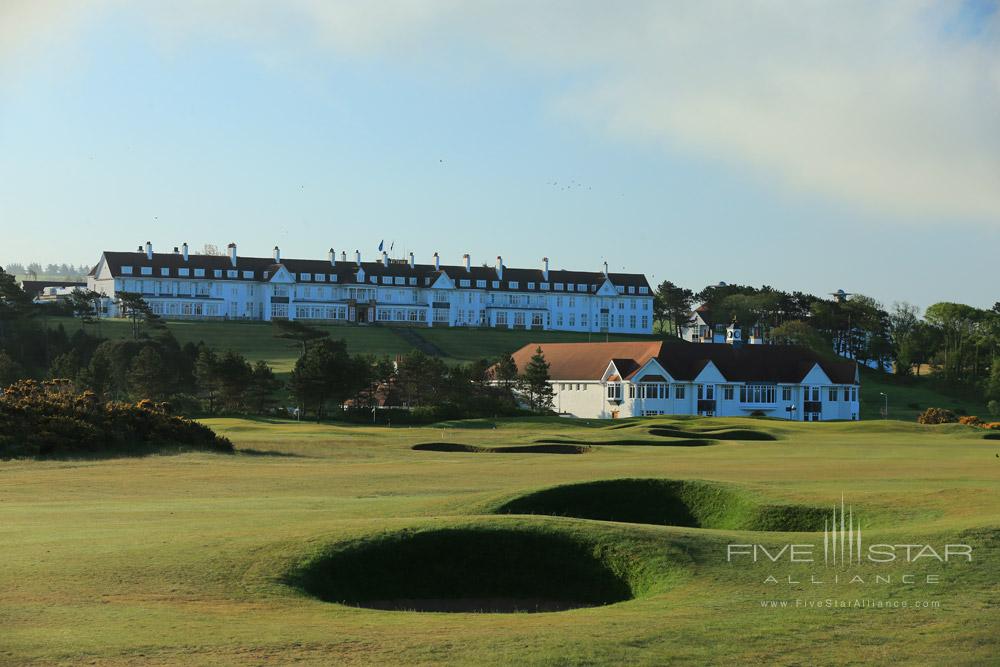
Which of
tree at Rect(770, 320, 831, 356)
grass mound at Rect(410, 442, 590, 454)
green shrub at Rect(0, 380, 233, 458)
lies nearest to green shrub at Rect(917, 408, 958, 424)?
grass mound at Rect(410, 442, 590, 454)

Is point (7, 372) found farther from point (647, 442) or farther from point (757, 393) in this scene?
point (757, 393)

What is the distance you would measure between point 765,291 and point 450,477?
148 m

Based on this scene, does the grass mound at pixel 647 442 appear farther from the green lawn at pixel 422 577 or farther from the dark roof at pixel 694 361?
the dark roof at pixel 694 361

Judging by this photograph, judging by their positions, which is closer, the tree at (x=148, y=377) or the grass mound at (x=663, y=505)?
A: the grass mound at (x=663, y=505)

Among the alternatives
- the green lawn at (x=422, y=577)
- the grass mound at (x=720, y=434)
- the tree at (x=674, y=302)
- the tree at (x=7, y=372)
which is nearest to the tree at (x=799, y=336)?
the tree at (x=674, y=302)

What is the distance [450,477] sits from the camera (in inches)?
1379

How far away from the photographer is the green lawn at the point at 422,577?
1359cm

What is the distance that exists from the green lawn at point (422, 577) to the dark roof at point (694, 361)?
64.6m

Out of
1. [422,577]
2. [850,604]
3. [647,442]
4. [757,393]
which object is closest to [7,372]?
[647,442]

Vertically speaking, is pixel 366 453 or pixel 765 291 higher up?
pixel 765 291

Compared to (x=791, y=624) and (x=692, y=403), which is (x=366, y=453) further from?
(x=692, y=403)

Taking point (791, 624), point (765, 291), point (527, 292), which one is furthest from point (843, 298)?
point (791, 624)

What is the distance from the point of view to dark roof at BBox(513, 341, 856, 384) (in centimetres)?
9925

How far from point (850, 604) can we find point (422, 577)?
Answer: 692 centimetres
